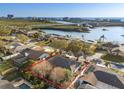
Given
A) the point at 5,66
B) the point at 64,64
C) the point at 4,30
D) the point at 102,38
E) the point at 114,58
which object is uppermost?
the point at 4,30

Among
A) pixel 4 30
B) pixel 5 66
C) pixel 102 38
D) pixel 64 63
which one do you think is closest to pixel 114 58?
pixel 102 38

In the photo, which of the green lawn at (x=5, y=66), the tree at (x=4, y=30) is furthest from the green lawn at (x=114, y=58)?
the tree at (x=4, y=30)

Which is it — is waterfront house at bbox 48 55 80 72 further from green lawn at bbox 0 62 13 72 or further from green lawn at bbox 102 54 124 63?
green lawn at bbox 102 54 124 63

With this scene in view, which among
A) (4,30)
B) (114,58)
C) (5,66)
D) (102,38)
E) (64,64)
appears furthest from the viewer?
(102,38)

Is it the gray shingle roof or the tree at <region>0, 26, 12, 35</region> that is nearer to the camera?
the gray shingle roof

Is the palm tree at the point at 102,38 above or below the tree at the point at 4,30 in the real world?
below

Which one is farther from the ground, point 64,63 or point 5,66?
point 64,63

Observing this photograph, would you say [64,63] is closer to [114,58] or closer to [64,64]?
[64,64]

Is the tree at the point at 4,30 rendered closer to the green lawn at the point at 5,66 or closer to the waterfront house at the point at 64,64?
the green lawn at the point at 5,66

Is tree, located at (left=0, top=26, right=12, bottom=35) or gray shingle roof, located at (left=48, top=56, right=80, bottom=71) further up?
tree, located at (left=0, top=26, right=12, bottom=35)

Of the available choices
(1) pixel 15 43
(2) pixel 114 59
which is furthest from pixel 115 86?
(1) pixel 15 43

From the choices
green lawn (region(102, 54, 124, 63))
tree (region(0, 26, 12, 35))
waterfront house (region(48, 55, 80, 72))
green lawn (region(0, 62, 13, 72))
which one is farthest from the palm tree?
green lawn (region(0, 62, 13, 72))

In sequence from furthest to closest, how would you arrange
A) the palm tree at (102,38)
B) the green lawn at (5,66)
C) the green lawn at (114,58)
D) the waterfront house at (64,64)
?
1. the palm tree at (102,38)
2. the green lawn at (114,58)
3. the green lawn at (5,66)
4. the waterfront house at (64,64)
